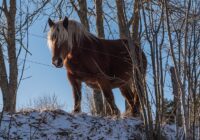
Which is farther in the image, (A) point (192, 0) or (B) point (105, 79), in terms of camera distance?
(B) point (105, 79)

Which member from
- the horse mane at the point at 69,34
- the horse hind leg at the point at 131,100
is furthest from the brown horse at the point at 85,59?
the horse hind leg at the point at 131,100

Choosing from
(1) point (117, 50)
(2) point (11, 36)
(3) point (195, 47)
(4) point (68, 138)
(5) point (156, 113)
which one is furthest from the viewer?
(2) point (11, 36)

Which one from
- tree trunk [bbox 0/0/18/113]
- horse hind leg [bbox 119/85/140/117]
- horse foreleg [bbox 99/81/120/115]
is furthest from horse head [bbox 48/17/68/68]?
tree trunk [bbox 0/0/18/113]

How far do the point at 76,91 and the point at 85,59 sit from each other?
615 millimetres

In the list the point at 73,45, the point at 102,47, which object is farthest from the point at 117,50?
the point at 73,45

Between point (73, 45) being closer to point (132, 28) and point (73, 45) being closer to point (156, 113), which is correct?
point (156, 113)

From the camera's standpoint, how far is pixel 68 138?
20.7ft

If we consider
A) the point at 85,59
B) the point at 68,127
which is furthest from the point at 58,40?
the point at 68,127

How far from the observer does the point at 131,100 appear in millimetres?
8539

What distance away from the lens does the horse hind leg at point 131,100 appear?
8234mm

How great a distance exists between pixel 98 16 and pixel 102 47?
10.5ft

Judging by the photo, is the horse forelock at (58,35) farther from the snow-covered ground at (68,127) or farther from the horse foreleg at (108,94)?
the snow-covered ground at (68,127)

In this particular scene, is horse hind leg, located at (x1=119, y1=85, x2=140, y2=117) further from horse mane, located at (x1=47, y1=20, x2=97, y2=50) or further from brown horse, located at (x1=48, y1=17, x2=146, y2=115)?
horse mane, located at (x1=47, y1=20, x2=97, y2=50)

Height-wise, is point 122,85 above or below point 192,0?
below
